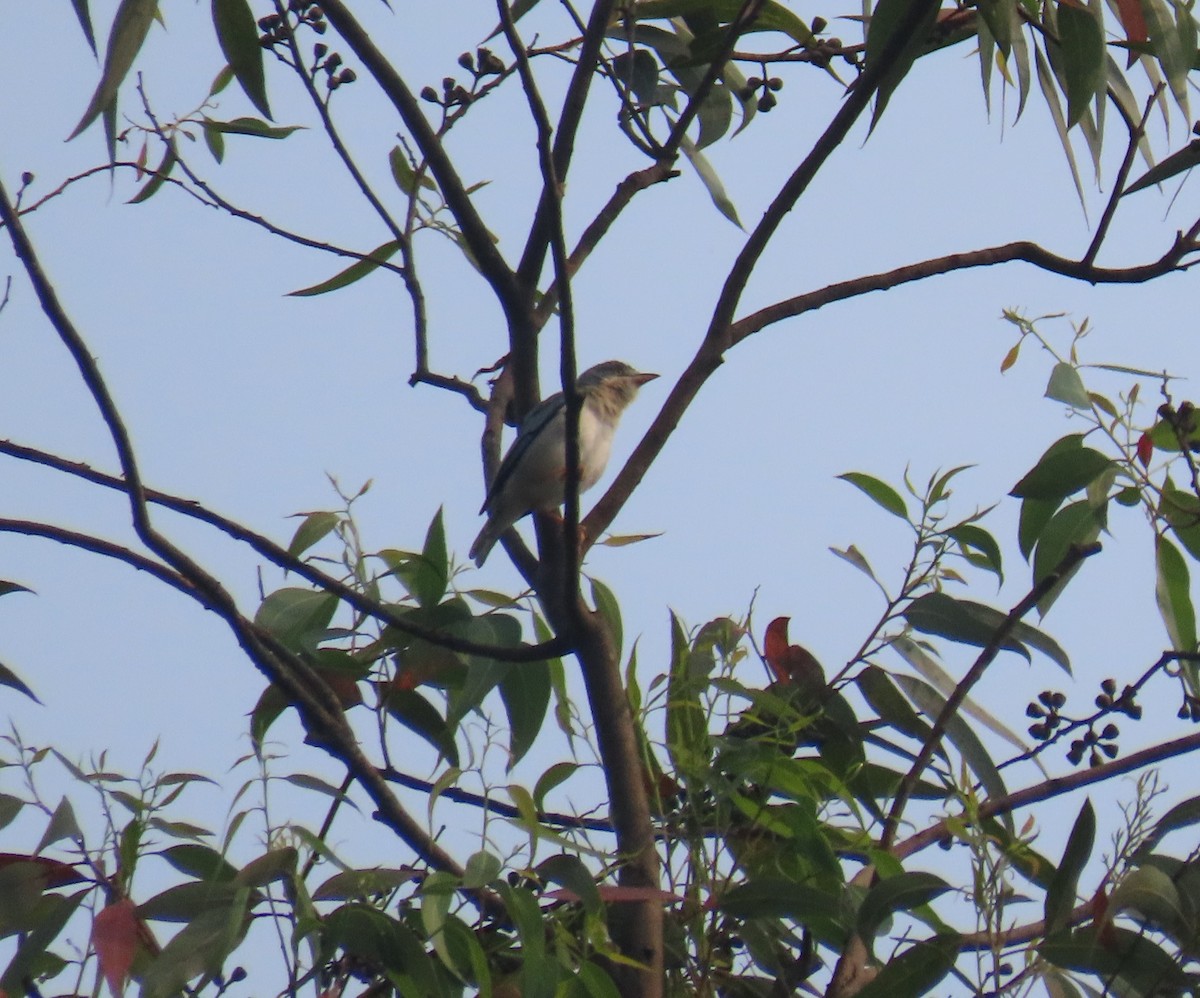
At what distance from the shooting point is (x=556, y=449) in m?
5.11

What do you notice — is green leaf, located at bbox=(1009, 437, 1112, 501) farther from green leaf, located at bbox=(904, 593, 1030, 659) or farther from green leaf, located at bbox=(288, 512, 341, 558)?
green leaf, located at bbox=(288, 512, 341, 558)

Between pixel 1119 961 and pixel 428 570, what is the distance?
1.16 meters

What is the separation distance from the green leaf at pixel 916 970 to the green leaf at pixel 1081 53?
→ 1.41m

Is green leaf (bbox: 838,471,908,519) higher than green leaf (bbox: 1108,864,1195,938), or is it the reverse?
green leaf (bbox: 838,471,908,519)

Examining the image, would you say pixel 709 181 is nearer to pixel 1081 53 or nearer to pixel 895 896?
pixel 1081 53

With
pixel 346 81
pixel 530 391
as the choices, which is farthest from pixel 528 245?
pixel 346 81

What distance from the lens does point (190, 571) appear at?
207 centimetres

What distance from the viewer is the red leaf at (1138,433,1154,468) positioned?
2502 millimetres

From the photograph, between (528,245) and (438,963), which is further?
(528,245)

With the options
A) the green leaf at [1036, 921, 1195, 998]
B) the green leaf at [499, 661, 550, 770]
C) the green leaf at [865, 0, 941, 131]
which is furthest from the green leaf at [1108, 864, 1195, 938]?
the green leaf at [865, 0, 941, 131]

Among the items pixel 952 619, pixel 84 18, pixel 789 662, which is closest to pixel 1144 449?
pixel 952 619

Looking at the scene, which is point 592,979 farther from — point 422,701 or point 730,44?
point 730,44

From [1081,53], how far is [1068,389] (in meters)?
0.60

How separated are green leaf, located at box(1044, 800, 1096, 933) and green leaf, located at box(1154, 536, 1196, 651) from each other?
21.7 inches
